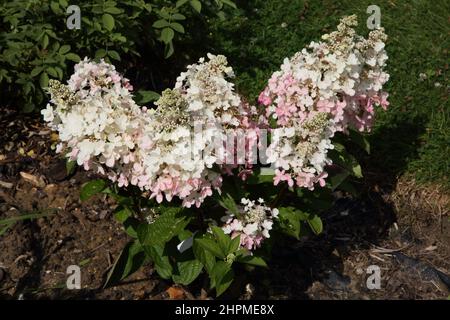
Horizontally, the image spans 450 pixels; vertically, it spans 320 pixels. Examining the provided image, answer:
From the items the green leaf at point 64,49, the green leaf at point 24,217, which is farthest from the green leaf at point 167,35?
the green leaf at point 24,217

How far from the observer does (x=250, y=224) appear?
7.48ft

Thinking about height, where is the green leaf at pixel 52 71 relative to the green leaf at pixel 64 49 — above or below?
below

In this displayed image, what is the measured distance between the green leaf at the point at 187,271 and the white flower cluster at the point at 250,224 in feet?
0.73

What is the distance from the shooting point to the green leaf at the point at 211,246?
7.43 feet

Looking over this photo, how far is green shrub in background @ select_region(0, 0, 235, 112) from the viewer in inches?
123

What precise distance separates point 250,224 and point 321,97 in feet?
1.77

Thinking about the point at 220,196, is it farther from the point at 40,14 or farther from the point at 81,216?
the point at 40,14

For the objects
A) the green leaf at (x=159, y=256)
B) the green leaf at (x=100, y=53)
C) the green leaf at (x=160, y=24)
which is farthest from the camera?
the green leaf at (x=160, y=24)

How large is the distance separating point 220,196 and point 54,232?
1222 millimetres

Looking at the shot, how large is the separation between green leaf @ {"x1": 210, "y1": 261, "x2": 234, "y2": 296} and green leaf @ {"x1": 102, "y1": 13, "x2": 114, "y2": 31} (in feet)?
4.71

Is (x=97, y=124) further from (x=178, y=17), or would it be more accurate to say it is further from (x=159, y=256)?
(x=178, y=17)

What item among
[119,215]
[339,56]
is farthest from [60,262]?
[339,56]

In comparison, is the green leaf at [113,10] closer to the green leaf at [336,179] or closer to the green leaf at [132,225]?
the green leaf at [132,225]

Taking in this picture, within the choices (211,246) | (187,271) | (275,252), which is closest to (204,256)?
(211,246)
